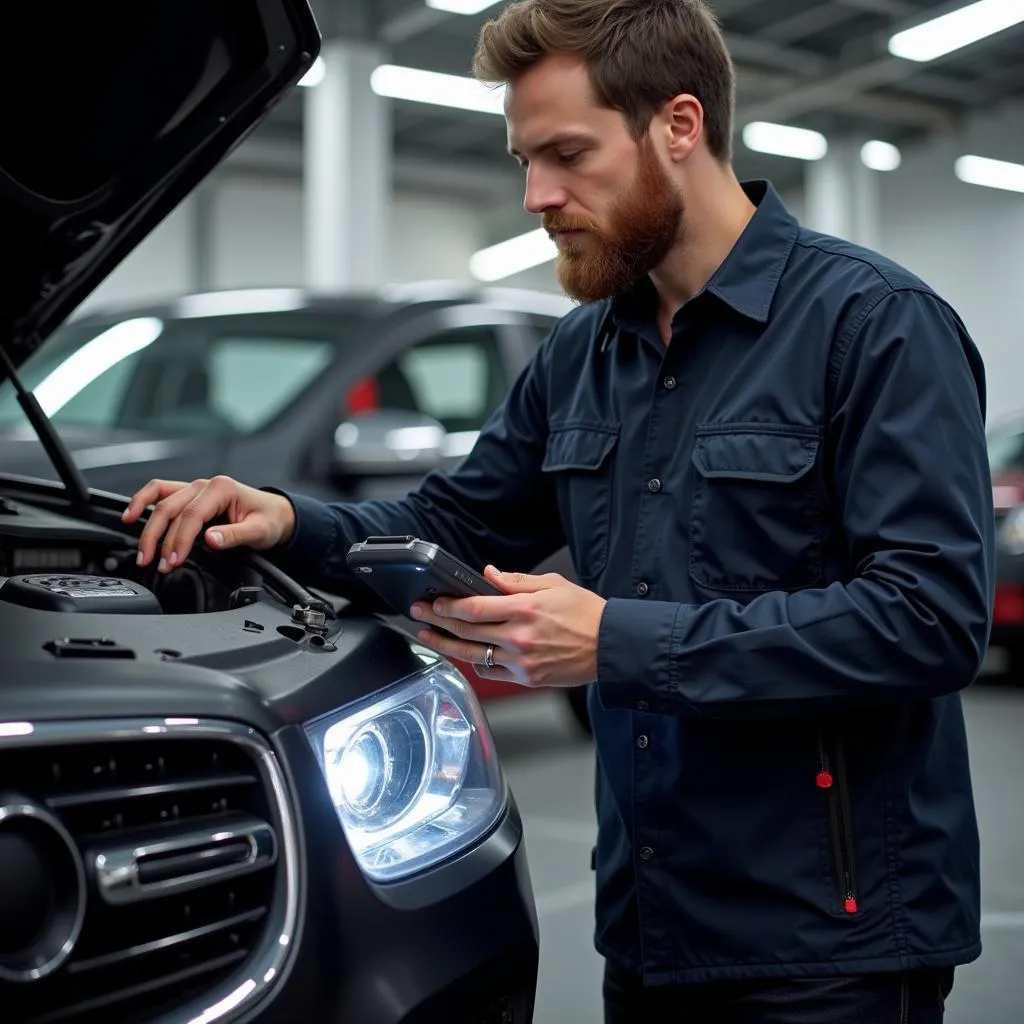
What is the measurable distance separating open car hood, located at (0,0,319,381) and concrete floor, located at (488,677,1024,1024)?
1.62m

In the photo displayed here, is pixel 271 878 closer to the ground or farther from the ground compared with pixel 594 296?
closer to the ground

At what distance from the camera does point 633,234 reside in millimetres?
1539

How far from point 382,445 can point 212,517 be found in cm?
191

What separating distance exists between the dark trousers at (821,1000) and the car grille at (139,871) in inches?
20.8

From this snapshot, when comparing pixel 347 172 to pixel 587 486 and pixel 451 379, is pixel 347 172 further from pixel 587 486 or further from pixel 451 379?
pixel 587 486

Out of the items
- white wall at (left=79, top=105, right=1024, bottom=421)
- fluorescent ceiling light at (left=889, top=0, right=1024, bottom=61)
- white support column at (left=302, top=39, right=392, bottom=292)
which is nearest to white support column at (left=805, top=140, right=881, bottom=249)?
white wall at (left=79, top=105, right=1024, bottom=421)

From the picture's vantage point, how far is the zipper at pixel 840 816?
4.50 feet

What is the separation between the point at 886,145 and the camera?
596 inches

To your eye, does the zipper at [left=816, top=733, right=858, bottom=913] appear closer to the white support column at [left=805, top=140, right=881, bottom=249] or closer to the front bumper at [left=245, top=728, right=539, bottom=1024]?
the front bumper at [left=245, top=728, right=539, bottom=1024]

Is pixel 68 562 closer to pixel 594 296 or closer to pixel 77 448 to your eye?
pixel 594 296

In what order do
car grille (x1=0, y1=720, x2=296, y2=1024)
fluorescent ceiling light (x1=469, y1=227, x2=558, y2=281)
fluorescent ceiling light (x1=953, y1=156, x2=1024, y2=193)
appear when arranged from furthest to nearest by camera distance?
fluorescent ceiling light (x1=469, y1=227, x2=558, y2=281)
fluorescent ceiling light (x1=953, y1=156, x2=1024, y2=193)
car grille (x1=0, y1=720, x2=296, y2=1024)

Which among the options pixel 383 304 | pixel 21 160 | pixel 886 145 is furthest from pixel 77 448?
pixel 886 145

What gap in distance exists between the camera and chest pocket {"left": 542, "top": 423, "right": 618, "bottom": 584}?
1.61 m

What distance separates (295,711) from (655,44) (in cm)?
83
